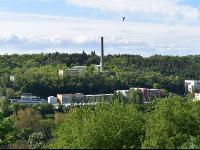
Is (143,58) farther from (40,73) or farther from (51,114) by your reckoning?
(51,114)

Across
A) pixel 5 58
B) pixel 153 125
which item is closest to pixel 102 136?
pixel 153 125

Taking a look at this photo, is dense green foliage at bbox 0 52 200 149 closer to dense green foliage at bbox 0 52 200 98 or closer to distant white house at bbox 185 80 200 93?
dense green foliage at bbox 0 52 200 98

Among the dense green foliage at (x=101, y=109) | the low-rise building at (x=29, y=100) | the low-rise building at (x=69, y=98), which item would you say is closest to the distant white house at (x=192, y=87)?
the dense green foliage at (x=101, y=109)

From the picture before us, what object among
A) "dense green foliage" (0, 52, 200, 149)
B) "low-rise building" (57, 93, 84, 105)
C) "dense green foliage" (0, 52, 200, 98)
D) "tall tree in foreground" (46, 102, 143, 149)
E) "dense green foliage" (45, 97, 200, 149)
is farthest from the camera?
"dense green foliage" (0, 52, 200, 98)

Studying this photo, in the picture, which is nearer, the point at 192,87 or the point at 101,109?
the point at 101,109

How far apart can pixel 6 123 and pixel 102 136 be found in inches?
251

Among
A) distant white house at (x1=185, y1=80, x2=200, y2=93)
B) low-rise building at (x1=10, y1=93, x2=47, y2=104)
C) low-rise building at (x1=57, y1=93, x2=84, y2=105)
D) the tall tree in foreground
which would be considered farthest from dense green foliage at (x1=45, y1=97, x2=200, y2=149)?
distant white house at (x1=185, y1=80, x2=200, y2=93)

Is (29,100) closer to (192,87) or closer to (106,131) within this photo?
(192,87)

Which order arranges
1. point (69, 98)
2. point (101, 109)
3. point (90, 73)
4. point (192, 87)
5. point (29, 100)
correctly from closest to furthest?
point (101, 109) → point (29, 100) → point (69, 98) → point (90, 73) → point (192, 87)

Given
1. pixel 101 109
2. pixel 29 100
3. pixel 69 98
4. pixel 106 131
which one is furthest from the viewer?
pixel 69 98

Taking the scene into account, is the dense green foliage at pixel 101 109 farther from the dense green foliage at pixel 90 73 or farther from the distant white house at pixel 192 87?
the distant white house at pixel 192 87

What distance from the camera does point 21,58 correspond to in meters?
153

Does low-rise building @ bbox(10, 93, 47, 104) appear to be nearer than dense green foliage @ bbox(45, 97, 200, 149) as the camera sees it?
No

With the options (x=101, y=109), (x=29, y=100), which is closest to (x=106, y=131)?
(x=101, y=109)
